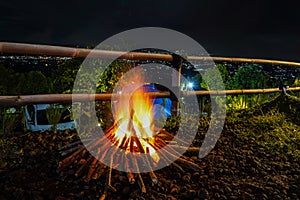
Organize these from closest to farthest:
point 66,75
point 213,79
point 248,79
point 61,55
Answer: point 61,55, point 66,75, point 213,79, point 248,79

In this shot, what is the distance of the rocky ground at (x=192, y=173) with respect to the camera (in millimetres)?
2207

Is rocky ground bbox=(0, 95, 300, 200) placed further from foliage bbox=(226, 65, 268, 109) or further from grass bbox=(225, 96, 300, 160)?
foliage bbox=(226, 65, 268, 109)

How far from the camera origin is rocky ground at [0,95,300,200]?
2.21 metres

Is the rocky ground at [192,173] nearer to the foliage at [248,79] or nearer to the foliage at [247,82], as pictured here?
the foliage at [247,82]

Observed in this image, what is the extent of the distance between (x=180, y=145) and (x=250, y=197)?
106 cm

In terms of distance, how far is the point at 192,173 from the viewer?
2586 mm

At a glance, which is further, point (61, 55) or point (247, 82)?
point (247, 82)

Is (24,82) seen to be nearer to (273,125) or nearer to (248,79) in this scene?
(273,125)

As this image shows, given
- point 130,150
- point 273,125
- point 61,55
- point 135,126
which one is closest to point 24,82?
point 61,55

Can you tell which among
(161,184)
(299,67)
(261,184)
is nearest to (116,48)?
(161,184)

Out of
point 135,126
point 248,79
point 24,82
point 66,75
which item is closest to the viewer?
point 135,126

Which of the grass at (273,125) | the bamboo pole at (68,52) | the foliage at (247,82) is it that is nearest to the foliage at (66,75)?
the bamboo pole at (68,52)

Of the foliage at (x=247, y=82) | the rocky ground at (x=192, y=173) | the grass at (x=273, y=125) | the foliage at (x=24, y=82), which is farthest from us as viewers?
the foliage at (x=247, y=82)

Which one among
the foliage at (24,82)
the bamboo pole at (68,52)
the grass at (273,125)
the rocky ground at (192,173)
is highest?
the bamboo pole at (68,52)
